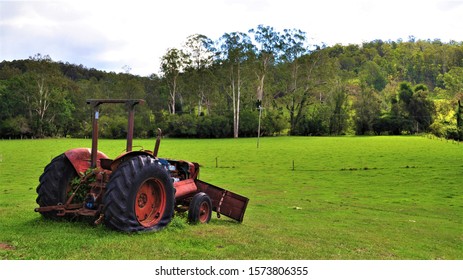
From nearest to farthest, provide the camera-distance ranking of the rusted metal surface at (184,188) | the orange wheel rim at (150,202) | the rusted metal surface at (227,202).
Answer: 1. the orange wheel rim at (150,202)
2. the rusted metal surface at (184,188)
3. the rusted metal surface at (227,202)

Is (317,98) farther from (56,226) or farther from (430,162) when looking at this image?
(56,226)

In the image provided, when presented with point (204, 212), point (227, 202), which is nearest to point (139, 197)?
point (204, 212)

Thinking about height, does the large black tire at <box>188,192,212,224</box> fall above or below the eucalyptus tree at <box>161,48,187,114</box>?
below

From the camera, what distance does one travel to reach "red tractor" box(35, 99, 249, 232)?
24.7 ft

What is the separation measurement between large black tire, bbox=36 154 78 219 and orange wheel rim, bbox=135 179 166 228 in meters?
1.83

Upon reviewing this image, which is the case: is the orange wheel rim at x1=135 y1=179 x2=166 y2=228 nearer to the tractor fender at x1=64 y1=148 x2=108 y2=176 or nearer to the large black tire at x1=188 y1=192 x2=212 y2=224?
the large black tire at x1=188 y1=192 x2=212 y2=224

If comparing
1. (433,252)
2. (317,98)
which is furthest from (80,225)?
(317,98)

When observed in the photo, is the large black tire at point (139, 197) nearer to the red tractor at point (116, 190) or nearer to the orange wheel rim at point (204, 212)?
the red tractor at point (116, 190)

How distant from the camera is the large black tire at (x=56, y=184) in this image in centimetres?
880

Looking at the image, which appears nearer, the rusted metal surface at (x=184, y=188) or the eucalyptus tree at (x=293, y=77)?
the rusted metal surface at (x=184, y=188)

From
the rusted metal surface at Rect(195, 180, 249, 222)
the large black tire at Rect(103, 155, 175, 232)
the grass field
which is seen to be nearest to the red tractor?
the large black tire at Rect(103, 155, 175, 232)

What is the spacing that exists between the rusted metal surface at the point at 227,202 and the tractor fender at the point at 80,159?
2.65 m

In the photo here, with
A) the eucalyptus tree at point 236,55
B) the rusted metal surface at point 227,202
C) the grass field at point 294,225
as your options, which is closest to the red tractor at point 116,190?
the grass field at point 294,225

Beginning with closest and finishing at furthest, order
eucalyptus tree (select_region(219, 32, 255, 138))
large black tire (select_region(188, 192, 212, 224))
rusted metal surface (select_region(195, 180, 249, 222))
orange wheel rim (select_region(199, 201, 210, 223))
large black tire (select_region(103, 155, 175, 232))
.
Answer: large black tire (select_region(103, 155, 175, 232)) < large black tire (select_region(188, 192, 212, 224)) < orange wheel rim (select_region(199, 201, 210, 223)) < rusted metal surface (select_region(195, 180, 249, 222)) < eucalyptus tree (select_region(219, 32, 255, 138))
